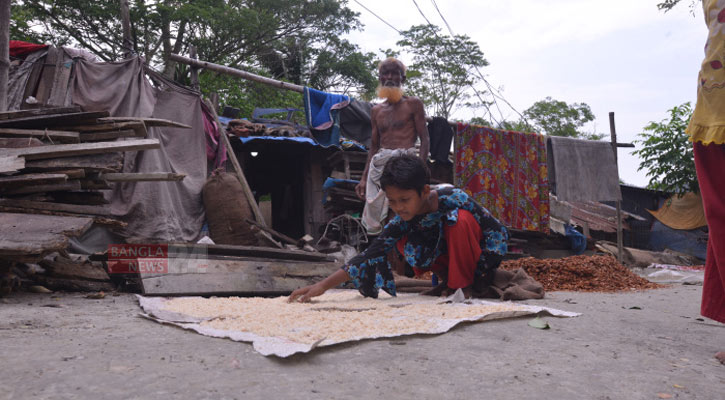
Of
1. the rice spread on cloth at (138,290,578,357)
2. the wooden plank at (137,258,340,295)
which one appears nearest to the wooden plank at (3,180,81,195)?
the wooden plank at (137,258,340,295)

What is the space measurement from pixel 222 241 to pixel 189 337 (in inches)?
182

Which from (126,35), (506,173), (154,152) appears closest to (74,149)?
(154,152)

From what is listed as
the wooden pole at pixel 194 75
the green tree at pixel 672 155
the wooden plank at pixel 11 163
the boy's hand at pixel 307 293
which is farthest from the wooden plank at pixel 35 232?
the green tree at pixel 672 155

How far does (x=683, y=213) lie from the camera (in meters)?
14.5

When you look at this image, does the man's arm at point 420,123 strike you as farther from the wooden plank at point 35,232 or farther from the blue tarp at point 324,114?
the wooden plank at point 35,232

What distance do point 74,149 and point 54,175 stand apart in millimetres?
311

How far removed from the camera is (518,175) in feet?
24.2

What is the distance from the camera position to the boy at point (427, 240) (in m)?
2.94

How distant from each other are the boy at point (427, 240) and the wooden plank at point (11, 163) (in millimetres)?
2224

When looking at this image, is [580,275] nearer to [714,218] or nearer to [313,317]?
[714,218]

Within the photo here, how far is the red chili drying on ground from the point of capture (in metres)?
4.92

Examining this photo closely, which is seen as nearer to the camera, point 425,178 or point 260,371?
point 260,371

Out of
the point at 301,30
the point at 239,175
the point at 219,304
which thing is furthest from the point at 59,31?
the point at 219,304

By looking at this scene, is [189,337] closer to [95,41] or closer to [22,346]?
[22,346]
